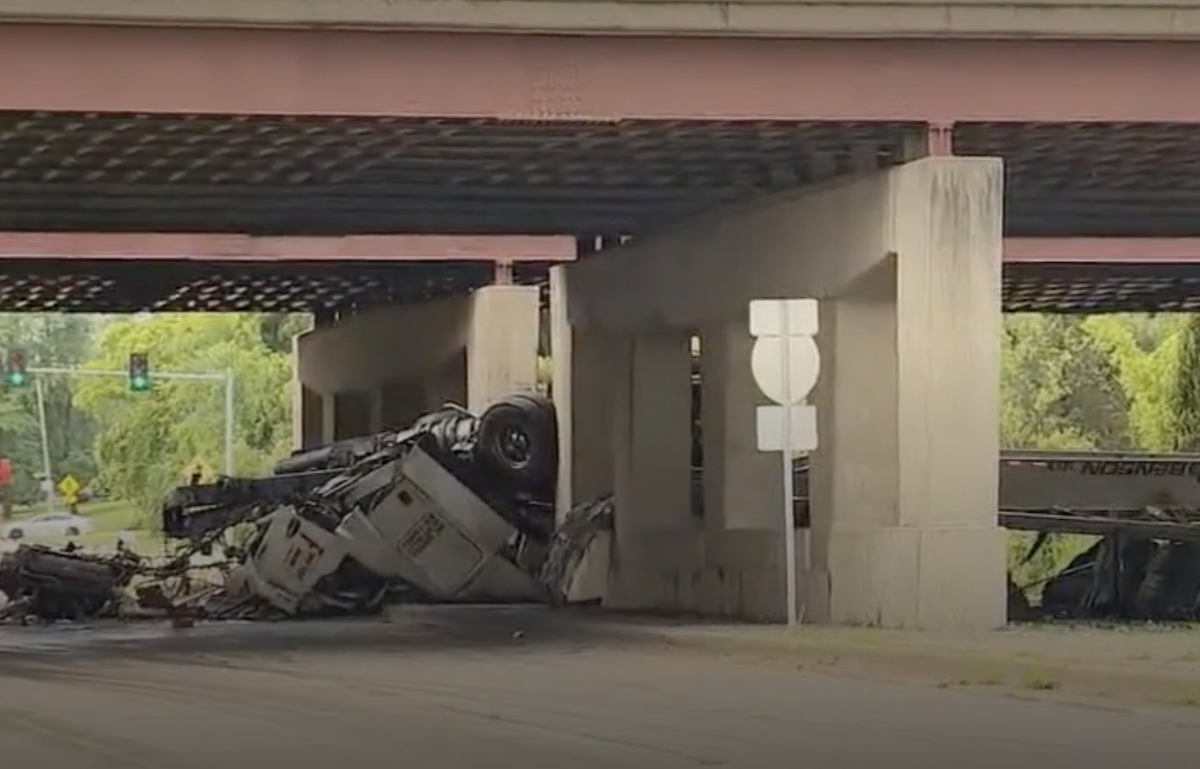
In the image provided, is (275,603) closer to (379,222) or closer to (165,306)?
(379,222)

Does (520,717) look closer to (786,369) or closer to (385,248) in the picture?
(786,369)

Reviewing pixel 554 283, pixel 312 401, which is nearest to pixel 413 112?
pixel 554 283

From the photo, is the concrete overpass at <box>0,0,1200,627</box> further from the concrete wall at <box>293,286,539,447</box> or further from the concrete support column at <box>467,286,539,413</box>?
the concrete wall at <box>293,286,539,447</box>

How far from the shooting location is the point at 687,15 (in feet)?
75.4

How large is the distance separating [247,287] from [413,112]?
26.2 m

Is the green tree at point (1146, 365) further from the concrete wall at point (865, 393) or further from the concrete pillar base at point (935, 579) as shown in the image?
the concrete pillar base at point (935, 579)

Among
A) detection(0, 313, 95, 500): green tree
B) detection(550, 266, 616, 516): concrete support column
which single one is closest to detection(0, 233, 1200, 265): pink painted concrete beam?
detection(550, 266, 616, 516): concrete support column

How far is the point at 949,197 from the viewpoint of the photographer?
961 inches

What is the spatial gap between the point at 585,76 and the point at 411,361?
85.8 ft

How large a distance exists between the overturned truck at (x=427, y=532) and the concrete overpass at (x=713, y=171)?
1.16m

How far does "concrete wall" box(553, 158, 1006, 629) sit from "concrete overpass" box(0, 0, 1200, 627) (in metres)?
0.04

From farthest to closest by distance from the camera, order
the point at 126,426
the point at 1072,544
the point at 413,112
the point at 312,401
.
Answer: the point at 126,426
the point at 312,401
the point at 1072,544
the point at 413,112

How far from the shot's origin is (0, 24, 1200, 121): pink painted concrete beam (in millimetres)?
22312

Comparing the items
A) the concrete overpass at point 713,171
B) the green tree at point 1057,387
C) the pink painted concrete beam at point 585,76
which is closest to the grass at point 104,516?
the green tree at point 1057,387
